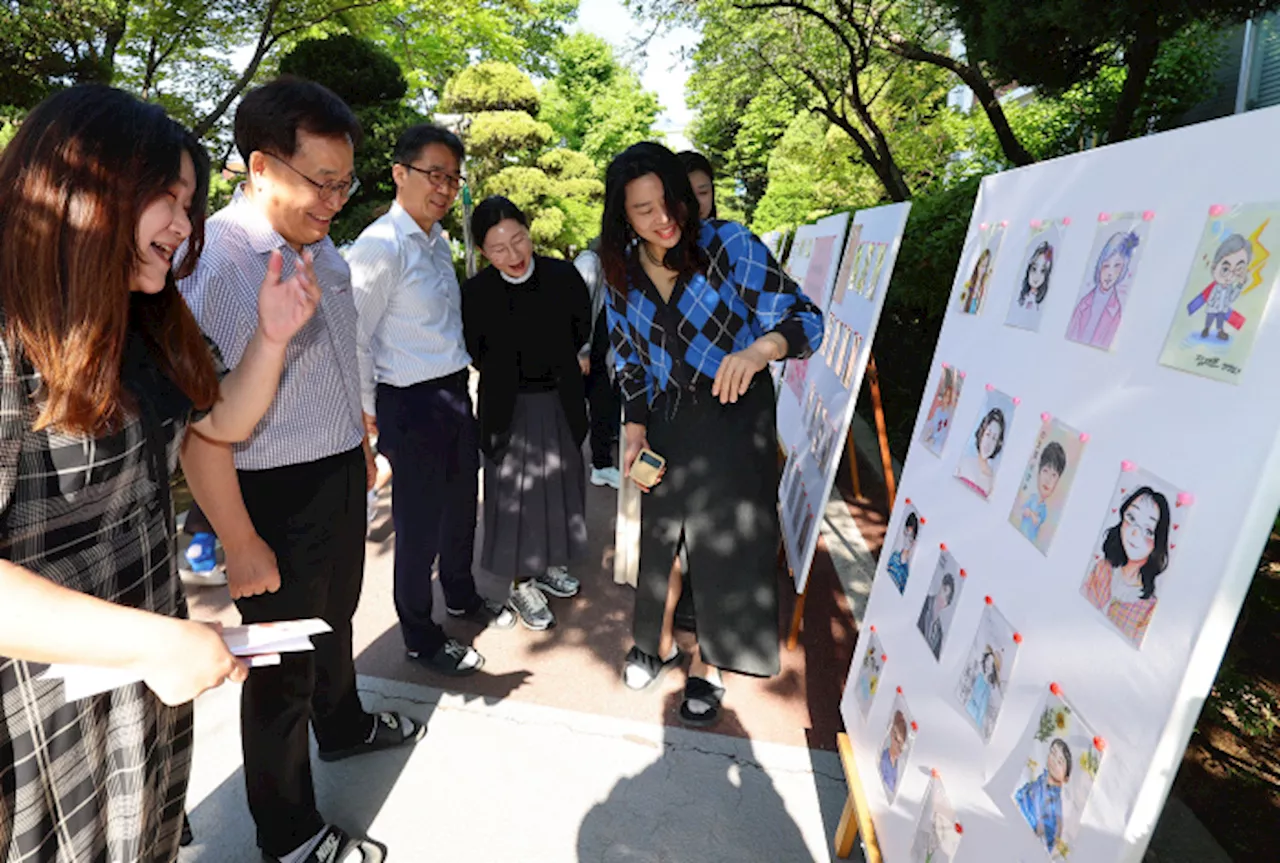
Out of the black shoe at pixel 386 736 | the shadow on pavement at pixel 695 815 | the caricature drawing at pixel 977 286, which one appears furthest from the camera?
the black shoe at pixel 386 736

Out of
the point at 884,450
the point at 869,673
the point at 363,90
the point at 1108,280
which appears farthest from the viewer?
the point at 363,90

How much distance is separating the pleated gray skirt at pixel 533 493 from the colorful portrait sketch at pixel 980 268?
1.89 metres

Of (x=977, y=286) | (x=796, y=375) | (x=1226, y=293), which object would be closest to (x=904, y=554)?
(x=977, y=286)

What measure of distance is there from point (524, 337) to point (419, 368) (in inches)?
20.0

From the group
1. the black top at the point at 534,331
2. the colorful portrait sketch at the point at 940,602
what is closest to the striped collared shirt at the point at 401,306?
the black top at the point at 534,331

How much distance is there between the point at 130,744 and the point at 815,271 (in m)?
3.86

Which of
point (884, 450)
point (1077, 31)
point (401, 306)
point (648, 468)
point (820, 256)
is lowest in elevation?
point (648, 468)

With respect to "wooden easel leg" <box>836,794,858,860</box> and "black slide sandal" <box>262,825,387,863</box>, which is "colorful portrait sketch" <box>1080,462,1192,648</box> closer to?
"wooden easel leg" <box>836,794,858,860</box>

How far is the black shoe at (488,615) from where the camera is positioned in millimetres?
3379

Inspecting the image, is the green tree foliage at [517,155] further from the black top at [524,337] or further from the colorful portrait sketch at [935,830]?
the colorful portrait sketch at [935,830]

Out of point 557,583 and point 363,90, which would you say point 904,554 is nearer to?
point 557,583

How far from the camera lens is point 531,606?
3.41 metres

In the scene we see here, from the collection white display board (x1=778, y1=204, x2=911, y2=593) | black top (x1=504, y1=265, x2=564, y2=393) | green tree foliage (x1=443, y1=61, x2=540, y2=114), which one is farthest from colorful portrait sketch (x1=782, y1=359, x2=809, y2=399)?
green tree foliage (x1=443, y1=61, x2=540, y2=114)

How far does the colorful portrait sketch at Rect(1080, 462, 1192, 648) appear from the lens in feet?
3.07
